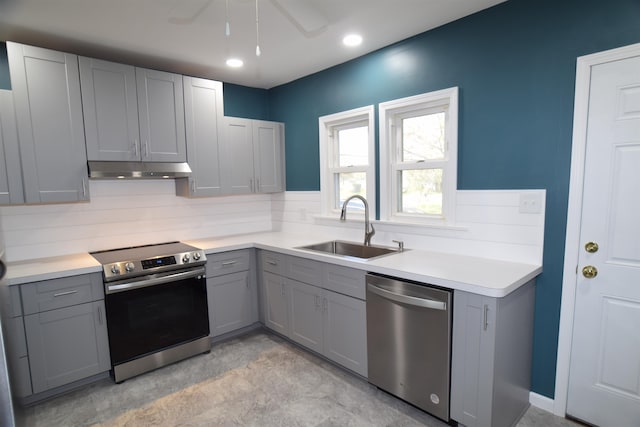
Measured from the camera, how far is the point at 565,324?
205 centimetres

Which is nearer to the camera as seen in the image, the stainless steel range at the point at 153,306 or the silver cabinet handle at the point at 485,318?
the silver cabinet handle at the point at 485,318

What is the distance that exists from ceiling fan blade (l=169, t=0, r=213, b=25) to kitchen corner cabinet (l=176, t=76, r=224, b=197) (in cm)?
87

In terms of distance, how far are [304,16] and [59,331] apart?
272cm

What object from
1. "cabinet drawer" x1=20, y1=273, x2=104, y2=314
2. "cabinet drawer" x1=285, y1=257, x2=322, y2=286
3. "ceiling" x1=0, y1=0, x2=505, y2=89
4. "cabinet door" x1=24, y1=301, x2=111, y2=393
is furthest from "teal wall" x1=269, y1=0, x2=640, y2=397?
"cabinet door" x1=24, y1=301, x2=111, y2=393

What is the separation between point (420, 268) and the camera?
213 cm

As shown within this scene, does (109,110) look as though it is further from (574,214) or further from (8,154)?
(574,214)

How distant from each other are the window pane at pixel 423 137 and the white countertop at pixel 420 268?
78 cm

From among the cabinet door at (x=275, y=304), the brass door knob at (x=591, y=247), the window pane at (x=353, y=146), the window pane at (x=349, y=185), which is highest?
the window pane at (x=353, y=146)

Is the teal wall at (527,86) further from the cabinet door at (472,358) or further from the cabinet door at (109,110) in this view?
the cabinet door at (109,110)

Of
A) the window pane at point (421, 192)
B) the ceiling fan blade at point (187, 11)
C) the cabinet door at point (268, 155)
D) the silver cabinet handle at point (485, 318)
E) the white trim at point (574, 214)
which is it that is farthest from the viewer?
the cabinet door at point (268, 155)

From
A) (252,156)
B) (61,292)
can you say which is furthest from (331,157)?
(61,292)

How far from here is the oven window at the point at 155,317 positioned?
2539 mm

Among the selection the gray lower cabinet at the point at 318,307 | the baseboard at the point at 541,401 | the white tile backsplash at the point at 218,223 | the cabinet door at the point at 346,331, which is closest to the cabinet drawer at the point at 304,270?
the gray lower cabinet at the point at 318,307

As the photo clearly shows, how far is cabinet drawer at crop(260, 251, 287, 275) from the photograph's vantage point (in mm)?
3029
